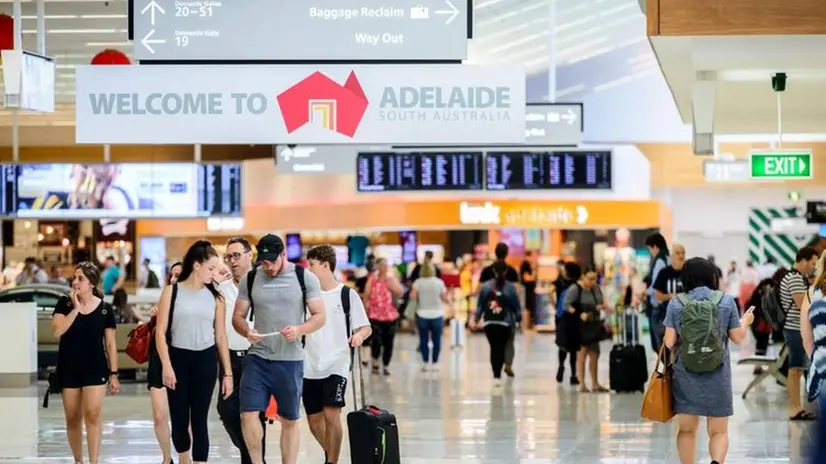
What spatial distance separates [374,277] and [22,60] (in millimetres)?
10568

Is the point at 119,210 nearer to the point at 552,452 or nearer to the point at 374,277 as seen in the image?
the point at 374,277

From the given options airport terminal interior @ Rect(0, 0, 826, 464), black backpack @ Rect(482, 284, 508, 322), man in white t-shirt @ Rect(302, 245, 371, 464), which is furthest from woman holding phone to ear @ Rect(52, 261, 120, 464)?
black backpack @ Rect(482, 284, 508, 322)

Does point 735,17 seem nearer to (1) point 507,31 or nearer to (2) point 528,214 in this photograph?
(1) point 507,31

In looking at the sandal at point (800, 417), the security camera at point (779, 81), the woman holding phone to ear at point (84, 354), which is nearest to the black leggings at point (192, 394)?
the woman holding phone to ear at point (84, 354)

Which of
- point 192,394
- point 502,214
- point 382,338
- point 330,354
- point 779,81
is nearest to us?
point 192,394

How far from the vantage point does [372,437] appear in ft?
32.7

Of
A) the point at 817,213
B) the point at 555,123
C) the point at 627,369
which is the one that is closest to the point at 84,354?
the point at 555,123

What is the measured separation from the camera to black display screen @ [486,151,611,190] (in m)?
24.6

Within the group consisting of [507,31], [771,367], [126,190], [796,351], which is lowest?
[771,367]

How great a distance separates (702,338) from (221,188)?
14267 millimetres

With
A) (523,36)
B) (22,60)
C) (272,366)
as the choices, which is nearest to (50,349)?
(523,36)

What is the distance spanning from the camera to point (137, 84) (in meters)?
11.7

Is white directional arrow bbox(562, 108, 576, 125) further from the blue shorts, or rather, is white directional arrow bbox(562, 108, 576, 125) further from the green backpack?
the blue shorts

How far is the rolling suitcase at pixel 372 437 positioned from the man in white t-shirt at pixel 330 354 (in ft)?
0.78
